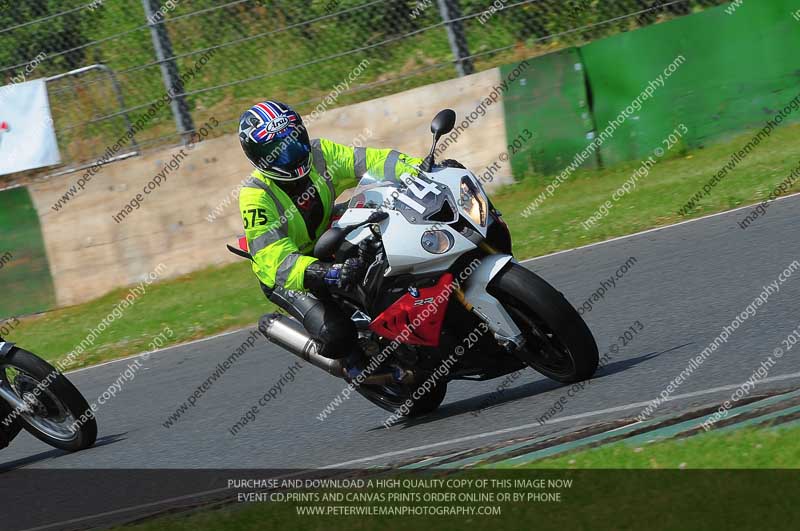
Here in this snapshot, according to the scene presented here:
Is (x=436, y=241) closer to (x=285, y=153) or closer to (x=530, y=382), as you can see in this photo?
(x=285, y=153)

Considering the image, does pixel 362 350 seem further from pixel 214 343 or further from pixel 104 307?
pixel 104 307

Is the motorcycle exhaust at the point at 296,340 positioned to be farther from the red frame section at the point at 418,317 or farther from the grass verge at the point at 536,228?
the grass verge at the point at 536,228

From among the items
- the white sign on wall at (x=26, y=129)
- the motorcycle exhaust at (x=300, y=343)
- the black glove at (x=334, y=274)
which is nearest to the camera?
the black glove at (x=334, y=274)

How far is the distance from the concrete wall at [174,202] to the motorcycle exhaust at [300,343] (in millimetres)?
6423

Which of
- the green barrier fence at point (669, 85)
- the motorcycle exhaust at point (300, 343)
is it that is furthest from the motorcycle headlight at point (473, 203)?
the green barrier fence at point (669, 85)

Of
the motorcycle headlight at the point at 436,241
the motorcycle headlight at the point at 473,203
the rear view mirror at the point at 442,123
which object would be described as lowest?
the motorcycle headlight at the point at 436,241

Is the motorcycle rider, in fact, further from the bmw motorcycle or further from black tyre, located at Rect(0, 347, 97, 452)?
black tyre, located at Rect(0, 347, 97, 452)

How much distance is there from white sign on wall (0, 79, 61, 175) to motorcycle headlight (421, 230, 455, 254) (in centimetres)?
833

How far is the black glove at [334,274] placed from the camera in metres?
6.02

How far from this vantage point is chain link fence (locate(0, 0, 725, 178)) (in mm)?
13297

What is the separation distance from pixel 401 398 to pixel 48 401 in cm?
248

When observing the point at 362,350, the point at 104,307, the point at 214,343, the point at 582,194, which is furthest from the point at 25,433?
the point at 582,194

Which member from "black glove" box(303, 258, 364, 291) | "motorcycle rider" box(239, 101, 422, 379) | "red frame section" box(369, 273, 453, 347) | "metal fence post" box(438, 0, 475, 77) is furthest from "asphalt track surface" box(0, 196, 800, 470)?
"metal fence post" box(438, 0, 475, 77)

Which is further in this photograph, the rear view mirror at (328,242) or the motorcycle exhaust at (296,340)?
the motorcycle exhaust at (296,340)
